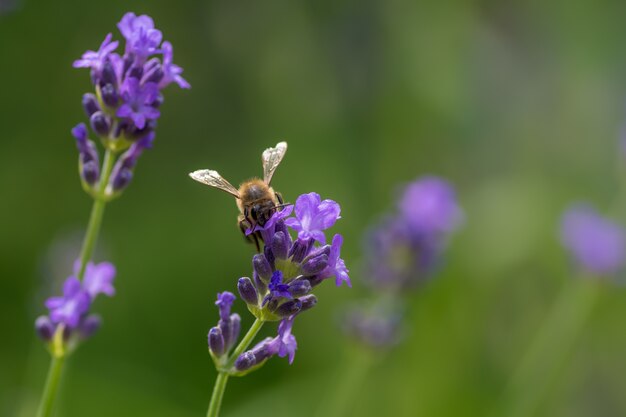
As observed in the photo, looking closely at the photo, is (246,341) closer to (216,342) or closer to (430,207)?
(216,342)

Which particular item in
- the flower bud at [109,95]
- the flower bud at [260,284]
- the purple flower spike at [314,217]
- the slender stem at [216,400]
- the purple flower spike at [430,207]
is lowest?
the slender stem at [216,400]

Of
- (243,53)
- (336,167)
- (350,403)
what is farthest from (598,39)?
(350,403)

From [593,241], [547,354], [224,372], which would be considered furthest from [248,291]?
[547,354]

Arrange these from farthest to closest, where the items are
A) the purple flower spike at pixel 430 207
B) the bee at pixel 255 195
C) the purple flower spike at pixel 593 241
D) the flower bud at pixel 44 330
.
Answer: the purple flower spike at pixel 593 241, the purple flower spike at pixel 430 207, the flower bud at pixel 44 330, the bee at pixel 255 195

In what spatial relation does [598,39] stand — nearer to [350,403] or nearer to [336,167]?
[336,167]

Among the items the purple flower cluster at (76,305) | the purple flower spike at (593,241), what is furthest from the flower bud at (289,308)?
the purple flower spike at (593,241)

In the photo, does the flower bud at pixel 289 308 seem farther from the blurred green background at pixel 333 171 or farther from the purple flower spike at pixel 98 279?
the blurred green background at pixel 333 171

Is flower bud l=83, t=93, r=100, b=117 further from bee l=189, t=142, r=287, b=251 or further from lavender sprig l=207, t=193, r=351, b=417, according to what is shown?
lavender sprig l=207, t=193, r=351, b=417

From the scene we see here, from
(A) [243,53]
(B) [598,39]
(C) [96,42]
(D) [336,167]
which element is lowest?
(D) [336,167]
